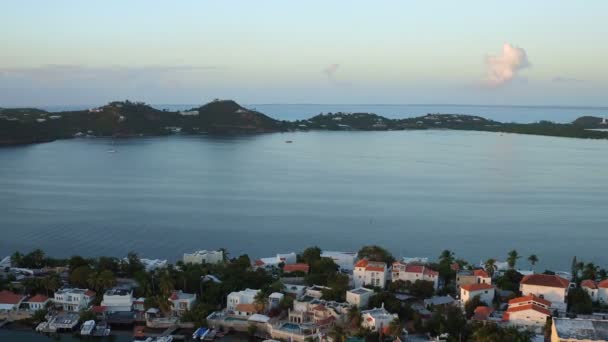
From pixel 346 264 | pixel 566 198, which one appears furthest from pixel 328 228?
pixel 566 198

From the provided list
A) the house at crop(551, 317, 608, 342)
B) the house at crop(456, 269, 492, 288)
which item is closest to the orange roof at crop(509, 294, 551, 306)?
the house at crop(551, 317, 608, 342)

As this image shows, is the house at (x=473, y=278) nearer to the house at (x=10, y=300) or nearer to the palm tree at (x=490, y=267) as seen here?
the palm tree at (x=490, y=267)

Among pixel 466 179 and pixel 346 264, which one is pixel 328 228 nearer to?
pixel 346 264

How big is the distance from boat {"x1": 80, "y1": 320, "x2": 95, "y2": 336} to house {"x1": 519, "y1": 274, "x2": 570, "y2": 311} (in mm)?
8812

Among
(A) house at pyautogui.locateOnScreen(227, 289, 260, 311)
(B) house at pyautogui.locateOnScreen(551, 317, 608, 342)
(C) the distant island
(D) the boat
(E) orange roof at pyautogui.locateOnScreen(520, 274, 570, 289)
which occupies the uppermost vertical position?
(C) the distant island

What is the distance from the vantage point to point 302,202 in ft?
84.6

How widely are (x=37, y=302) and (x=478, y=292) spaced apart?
9.22 meters

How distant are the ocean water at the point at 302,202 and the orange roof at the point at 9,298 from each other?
15.4ft

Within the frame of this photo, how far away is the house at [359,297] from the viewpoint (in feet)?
39.5

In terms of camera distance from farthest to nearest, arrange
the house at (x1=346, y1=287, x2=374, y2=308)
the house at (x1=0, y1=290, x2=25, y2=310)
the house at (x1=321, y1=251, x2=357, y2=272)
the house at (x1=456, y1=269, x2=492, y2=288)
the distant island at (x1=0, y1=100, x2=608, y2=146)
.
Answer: the distant island at (x1=0, y1=100, x2=608, y2=146) → the house at (x1=321, y1=251, x2=357, y2=272) → the house at (x1=456, y1=269, x2=492, y2=288) → the house at (x1=0, y1=290, x2=25, y2=310) → the house at (x1=346, y1=287, x2=374, y2=308)

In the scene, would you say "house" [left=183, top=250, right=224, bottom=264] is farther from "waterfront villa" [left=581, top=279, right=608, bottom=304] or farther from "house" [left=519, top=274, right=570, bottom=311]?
"waterfront villa" [left=581, top=279, right=608, bottom=304]

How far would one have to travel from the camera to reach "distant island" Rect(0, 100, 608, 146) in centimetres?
5821

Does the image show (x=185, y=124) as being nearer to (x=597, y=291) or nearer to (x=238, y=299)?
(x=238, y=299)

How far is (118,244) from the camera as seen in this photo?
18594 mm
